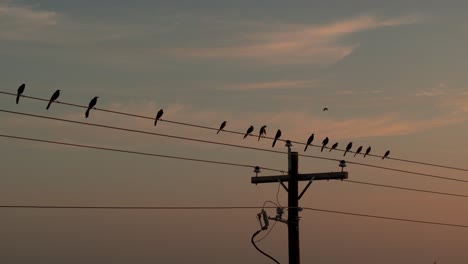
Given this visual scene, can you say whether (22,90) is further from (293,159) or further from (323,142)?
(323,142)

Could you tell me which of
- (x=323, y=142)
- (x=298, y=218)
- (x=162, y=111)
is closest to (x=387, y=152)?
(x=323, y=142)

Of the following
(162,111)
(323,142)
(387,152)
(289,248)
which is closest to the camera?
(289,248)

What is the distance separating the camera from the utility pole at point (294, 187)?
1227 inches

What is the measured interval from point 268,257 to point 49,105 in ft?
26.0

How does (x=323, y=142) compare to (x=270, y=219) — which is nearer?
(x=270, y=219)

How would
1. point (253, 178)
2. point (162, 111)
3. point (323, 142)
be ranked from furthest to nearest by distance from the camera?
point (323, 142) → point (162, 111) → point (253, 178)

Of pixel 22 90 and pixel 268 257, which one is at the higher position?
pixel 22 90

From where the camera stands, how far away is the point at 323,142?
41.0 m

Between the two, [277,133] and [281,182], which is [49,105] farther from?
[277,133]

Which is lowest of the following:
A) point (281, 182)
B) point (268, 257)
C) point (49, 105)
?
Result: point (268, 257)

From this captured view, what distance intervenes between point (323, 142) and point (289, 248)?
10412 millimetres

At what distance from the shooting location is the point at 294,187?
31578 millimetres

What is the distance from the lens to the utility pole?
31.2 meters

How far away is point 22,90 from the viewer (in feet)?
111
